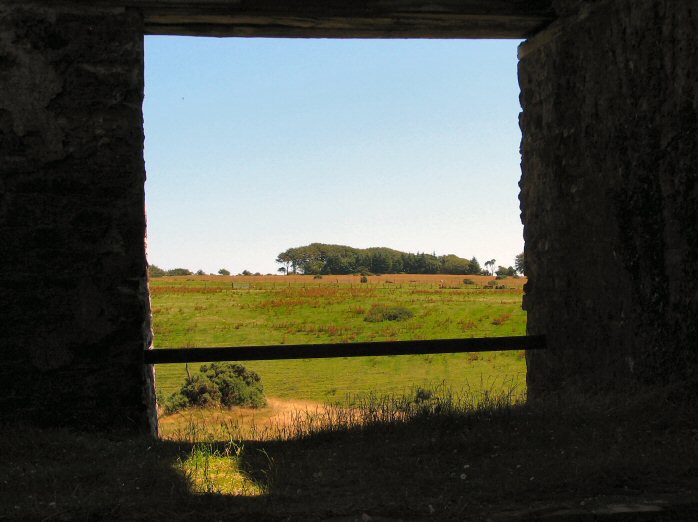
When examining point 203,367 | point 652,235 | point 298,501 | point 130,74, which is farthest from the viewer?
point 203,367

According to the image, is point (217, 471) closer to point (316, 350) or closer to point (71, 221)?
point (316, 350)

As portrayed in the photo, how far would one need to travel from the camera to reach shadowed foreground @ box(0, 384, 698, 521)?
326 cm

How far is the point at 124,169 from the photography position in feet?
17.2

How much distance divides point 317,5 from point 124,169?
1.87 m

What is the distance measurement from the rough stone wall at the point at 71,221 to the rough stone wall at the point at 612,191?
324cm

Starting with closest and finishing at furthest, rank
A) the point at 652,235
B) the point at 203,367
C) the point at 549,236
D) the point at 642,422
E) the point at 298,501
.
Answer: the point at 298,501 < the point at 642,422 < the point at 652,235 < the point at 549,236 < the point at 203,367

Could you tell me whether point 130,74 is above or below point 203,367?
above

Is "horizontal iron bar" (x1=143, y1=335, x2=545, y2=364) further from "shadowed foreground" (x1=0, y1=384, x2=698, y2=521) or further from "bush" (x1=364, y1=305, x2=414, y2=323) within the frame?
"bush" (x1=364, y1=305, x2=414, y2=323)

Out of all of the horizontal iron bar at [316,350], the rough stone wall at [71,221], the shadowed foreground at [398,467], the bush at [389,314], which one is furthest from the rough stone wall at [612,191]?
the bush at [389,314]

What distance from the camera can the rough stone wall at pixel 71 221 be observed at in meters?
5.13

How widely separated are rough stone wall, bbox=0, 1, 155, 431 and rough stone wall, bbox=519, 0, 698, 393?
3235mm

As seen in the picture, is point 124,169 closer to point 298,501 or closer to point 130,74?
point 130,74

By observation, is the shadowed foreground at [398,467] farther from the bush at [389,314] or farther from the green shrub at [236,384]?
the bush at [389,314]

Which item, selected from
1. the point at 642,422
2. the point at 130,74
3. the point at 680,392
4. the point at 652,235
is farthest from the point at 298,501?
the point at 130,74
